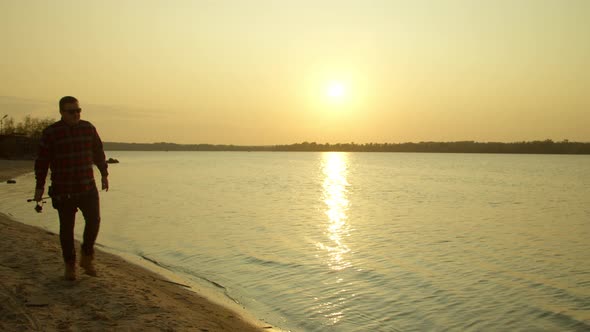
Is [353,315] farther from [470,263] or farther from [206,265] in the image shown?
[470,263]

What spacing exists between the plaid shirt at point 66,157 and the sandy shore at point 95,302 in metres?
1.59

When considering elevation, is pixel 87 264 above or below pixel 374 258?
above

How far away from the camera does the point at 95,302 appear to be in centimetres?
694

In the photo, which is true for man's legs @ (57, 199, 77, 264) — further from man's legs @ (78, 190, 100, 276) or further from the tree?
the tree

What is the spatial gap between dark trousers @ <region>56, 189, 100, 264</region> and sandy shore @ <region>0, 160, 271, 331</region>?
67cm

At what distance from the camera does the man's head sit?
684cm

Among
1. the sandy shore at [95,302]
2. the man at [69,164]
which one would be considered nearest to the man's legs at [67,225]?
the man at [69,164]

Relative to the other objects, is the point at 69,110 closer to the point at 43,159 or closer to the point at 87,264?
the point at 43,159

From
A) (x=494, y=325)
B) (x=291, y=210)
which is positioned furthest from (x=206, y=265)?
(x=291, y=210)

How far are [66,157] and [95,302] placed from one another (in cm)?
217

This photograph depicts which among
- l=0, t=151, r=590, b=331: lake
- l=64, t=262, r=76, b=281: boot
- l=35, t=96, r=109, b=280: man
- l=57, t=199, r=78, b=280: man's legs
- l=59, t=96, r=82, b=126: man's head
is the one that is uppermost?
l=59, t=96, r=82, b=126: man's head

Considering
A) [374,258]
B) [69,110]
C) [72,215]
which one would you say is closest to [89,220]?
[72,215]

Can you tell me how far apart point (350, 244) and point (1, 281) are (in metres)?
12.2

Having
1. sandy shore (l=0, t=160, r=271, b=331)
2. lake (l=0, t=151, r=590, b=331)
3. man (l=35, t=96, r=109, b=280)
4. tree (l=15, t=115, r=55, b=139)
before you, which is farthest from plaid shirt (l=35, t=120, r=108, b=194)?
tree (l=15, t=115, r=55, b=139)
